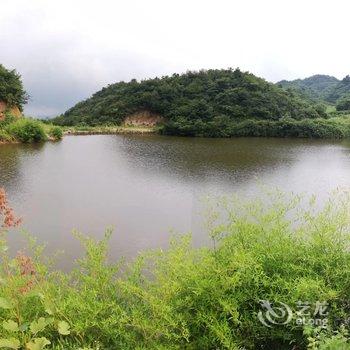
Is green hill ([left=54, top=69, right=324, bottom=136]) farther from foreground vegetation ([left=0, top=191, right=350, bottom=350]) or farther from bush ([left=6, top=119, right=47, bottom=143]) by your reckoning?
foreground vegetation ([left=0, top=191, right=350, bottom=350])

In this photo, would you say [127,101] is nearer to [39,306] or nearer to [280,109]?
[280,109]

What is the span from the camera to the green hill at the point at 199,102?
50.3m

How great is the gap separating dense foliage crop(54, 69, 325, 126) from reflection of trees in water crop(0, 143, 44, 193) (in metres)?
21.2

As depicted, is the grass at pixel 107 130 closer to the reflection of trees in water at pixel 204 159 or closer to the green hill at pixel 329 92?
the reflection of trees in water at pixel 204 159

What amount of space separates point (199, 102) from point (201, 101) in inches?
13.5

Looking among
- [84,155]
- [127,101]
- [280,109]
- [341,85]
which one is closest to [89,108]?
[127,101]

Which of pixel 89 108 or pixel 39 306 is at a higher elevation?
pixel 89 108

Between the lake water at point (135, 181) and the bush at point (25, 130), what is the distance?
1431 mm

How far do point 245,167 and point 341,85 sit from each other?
3314 inches

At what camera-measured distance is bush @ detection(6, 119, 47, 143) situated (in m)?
32.2

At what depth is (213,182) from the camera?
19.8 metres

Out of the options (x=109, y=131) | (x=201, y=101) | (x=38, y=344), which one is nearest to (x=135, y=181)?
(x=38, y=344)

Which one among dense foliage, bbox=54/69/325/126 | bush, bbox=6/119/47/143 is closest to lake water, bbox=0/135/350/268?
bush, bbox=6/119/47/143

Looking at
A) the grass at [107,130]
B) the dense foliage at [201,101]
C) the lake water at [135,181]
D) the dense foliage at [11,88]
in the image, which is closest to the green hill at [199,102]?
the dense foliage at [201,101]
